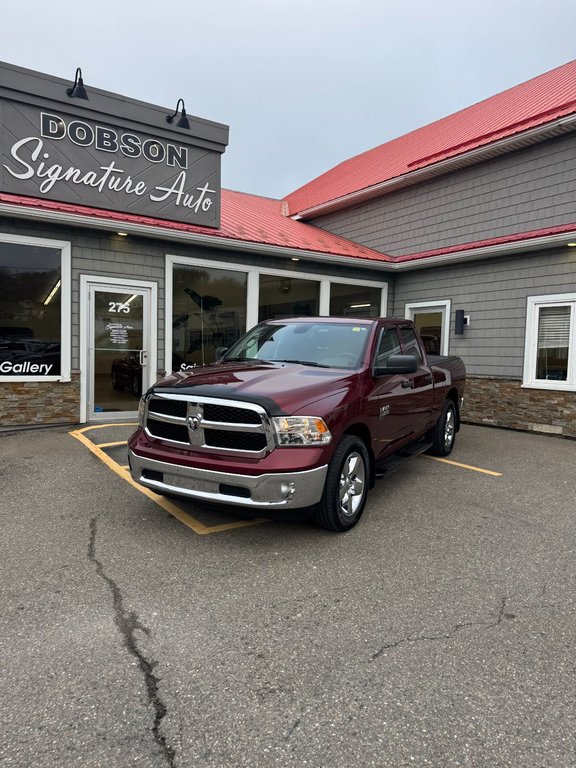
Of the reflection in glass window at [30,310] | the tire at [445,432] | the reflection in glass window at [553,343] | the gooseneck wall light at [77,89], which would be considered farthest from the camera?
the reflection in glass window at [553,343]

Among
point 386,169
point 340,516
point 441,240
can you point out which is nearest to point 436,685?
point 340,516

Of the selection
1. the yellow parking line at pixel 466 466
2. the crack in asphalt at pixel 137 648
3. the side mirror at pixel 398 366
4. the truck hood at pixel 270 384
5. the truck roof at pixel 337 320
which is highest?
the truck roof at pixel 337 320

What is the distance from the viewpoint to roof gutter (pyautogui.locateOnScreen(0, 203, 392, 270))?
7.91m

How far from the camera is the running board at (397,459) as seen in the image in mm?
4953

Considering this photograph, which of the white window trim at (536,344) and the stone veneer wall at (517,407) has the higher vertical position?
the white window trim at (536,344)

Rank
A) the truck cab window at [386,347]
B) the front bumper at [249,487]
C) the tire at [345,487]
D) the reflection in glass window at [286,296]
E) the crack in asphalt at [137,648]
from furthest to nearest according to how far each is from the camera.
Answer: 1. the reflection in glass window at [286,296]
2. the truck cab window at [386,347]
3. the tire at [345,487]
4. the front bumper at [249,487]
5. the crack in asphalt at [137,648]

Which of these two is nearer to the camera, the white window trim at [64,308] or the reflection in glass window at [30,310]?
the reflection in glass window at [30,310]

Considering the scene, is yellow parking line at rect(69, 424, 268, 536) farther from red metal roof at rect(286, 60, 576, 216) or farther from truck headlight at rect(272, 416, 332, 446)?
red metal roof at rect(286, 60, 576, 216)

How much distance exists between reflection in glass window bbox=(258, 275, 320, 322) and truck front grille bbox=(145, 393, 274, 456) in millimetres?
6433

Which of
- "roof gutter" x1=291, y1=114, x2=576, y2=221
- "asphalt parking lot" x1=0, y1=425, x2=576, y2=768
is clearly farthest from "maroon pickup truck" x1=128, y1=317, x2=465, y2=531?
"roof gutter" x1=291, y1=114, x2=576, y2=221

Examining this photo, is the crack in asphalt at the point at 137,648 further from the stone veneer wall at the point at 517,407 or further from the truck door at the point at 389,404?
the stone veneer wall at the point at 517,407

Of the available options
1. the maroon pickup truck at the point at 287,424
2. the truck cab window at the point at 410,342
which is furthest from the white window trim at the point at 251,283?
the maroon pickup truck at the point at 287,424

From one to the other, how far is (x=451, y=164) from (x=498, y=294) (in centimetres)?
352

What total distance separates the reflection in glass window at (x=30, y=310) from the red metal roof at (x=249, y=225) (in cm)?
77
